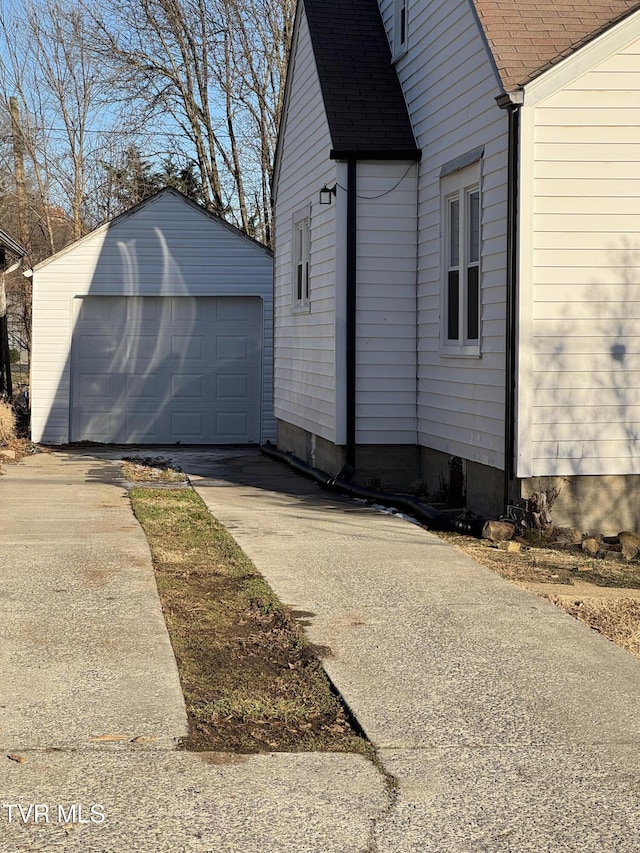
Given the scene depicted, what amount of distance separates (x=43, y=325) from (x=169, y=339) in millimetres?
2187

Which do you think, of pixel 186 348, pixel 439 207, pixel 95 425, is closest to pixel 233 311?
pixel 186 348

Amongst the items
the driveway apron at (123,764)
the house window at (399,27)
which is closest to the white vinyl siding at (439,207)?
the house window at (399,27)

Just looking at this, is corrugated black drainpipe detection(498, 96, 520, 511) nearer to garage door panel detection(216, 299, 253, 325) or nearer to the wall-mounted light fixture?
the wall-mounted light fixture

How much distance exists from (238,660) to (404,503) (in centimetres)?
527

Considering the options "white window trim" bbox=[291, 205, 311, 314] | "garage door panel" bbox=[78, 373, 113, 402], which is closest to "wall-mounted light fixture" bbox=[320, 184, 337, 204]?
"white window trim" bbox=[291, 205, 311, 314]

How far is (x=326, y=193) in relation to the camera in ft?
42.0

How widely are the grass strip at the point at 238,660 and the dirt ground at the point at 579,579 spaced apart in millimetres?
1856

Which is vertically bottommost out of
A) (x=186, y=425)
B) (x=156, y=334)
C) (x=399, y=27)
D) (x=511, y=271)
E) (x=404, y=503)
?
(x=404, y=503)

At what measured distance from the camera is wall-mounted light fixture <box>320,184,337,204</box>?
12434 mm

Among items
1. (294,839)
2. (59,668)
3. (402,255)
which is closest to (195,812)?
(294,839)

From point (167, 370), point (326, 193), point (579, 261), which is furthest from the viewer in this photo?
point (167, 370)

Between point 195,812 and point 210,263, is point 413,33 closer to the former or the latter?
point 210,263

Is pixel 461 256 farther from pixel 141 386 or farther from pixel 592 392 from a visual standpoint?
pixel 141 386

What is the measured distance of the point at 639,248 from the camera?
9.28 m
